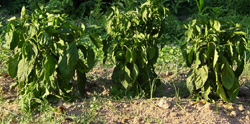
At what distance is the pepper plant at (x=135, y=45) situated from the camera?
4086 millimetres

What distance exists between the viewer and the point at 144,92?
4.34 metres

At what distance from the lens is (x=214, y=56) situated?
3900 millimetres

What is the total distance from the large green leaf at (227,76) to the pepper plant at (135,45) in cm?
70

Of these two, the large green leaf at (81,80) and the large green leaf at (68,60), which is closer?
the large green leaf at (68,60)

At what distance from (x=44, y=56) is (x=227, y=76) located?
5.83 ft

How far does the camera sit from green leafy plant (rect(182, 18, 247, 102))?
13.0ft

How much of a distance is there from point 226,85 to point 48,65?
5.66ft

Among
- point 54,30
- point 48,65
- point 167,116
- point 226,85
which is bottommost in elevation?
point 167,116

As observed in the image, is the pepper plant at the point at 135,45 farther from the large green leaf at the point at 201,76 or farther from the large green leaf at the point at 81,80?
the large green leaf at the point at 201,76

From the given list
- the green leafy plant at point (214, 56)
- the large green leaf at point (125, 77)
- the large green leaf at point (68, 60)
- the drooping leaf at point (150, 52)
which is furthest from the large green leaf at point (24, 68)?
the green leafy plant at point (214, 56)

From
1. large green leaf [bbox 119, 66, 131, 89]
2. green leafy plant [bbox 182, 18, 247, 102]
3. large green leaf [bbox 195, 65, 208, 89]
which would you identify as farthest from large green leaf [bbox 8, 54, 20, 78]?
large green leaf [bbox 195, 65, 208, 89]

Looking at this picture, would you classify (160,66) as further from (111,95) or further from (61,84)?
(61,84)

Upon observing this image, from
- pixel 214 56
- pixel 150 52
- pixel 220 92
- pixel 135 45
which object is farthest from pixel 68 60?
pixel 220 92

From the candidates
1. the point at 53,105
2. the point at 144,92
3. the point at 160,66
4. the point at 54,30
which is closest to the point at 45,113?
the point at 53,105
